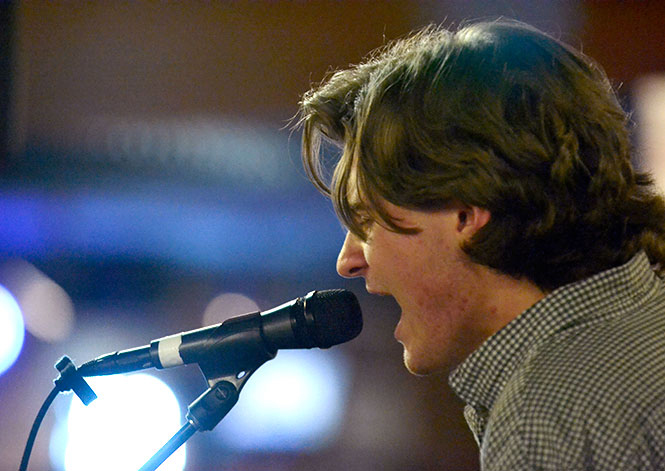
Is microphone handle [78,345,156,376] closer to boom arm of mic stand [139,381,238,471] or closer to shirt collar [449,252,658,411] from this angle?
boom arm of mic stand [139,381,238,471]

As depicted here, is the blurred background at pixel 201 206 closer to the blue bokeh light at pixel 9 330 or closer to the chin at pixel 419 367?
the blue bokeh light at pixel 9 330

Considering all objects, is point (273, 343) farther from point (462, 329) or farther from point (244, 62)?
point (244, 62)

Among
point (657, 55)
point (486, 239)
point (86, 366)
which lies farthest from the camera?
point (657, 55)

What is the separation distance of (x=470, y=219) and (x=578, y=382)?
0.42m

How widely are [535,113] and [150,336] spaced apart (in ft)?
8.78

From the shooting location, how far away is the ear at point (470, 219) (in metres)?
1.28

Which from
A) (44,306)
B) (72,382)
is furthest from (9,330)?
(72,382)

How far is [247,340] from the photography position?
1.30 metres

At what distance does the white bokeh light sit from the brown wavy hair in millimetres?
1908

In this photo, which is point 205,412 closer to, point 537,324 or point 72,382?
point 72,382

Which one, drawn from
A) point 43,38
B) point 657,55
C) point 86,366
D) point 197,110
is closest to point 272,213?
point 197,110

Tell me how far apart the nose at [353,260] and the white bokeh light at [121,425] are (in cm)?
172

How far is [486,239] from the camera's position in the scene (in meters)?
1.25

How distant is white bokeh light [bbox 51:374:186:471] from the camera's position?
290 cm
